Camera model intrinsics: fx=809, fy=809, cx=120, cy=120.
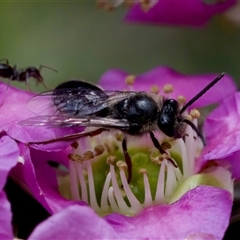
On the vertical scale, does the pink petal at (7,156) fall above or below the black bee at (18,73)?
below

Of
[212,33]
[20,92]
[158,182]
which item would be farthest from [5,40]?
[158,182]

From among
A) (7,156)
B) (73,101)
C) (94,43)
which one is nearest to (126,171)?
(73,101)

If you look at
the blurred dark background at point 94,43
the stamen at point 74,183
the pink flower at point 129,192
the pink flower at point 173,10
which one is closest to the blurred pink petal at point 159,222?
the pink flower at point 129,192

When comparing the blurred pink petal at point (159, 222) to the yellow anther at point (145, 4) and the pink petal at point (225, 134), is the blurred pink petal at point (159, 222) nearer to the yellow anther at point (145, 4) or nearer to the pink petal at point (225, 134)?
the pink petal at point (225, 134)

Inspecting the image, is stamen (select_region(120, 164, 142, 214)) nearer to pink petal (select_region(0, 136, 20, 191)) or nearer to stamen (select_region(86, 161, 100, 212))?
stamen (select_region(86, 161, 100, 212))

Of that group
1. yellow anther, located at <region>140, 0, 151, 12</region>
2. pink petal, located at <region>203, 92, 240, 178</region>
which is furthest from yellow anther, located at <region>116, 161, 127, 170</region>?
yellow anther, located at <region>140, 0, 151, 12</region>

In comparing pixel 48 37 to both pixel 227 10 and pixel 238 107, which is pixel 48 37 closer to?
pixel 227 10
